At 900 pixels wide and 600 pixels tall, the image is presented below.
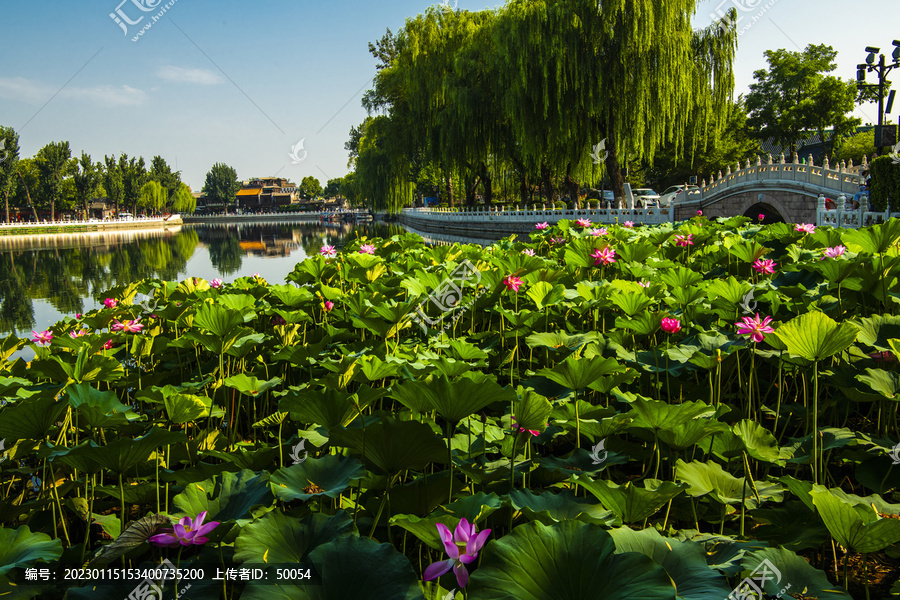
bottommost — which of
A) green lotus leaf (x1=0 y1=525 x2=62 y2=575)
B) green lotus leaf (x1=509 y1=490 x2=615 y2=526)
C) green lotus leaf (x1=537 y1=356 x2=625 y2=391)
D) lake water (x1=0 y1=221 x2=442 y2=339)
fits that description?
lake water (x1=0 y1=221 x2=442 y2=339)

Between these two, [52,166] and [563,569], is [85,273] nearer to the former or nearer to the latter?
[563,569]

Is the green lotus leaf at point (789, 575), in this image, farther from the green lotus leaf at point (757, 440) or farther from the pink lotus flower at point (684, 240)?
the pink lotus flower at point (684, 240)

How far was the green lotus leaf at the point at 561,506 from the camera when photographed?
3.45 ft

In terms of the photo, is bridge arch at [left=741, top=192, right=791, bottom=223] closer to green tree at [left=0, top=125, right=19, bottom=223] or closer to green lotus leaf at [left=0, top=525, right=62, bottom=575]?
green lotus leaf at [left=0, top=525, right=62, bottom=575]

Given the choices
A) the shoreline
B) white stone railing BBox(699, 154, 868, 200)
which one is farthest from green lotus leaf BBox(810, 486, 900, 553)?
the shoreline

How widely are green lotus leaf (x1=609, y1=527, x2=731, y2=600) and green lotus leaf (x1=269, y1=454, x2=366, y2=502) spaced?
53 cm

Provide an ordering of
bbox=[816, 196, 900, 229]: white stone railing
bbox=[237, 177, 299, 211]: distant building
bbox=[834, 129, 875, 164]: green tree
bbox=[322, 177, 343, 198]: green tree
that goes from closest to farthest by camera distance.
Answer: bbox=[816, 196, 900, 229]: white stone railing < bbox=[834, 129, 875, 164]: green tree < bbox=[237, 177, 299, 211]: distant building < bbox=[322, 177, 343, 198]: green tree

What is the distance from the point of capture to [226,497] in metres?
1.21

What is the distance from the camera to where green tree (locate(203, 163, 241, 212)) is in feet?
305

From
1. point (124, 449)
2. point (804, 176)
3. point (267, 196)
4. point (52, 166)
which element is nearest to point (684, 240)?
point (124, 449)

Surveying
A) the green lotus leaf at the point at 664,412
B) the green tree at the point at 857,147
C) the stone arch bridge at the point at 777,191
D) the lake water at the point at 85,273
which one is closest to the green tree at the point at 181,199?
the lake water at the point at 85,273

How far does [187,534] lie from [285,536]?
18cm

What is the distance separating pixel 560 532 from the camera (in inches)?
33.2

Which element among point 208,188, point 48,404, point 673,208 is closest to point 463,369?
point 48,404
